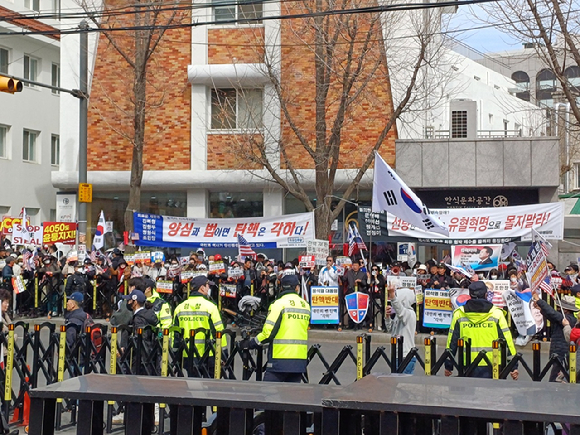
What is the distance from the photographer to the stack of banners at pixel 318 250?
19.4m

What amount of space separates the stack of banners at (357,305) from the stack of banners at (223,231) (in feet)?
10.5

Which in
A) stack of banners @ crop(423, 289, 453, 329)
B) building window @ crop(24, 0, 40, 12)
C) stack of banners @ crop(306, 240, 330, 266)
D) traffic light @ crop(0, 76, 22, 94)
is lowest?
stack of banners @ crop(423, 289, 453, 329)

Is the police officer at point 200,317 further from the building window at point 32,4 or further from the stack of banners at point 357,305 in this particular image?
the building window at point 32,4

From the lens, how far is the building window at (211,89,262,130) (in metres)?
25.5

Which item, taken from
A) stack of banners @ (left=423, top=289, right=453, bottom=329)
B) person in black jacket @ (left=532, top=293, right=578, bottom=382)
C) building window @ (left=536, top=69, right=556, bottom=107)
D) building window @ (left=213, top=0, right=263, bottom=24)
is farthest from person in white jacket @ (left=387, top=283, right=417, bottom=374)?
building window @ (left=213, top=0, right=263, bottom=24)

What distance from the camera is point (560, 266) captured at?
25969mm

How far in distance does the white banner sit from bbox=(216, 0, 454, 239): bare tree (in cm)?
296

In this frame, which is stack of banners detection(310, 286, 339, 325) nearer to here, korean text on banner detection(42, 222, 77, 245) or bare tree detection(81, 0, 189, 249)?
bare tree detection(81, 0, 189, 249)

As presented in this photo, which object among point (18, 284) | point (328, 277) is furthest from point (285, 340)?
point (18, 284)

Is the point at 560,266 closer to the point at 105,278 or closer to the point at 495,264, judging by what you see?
the point at 495,264

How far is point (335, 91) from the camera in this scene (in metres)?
24.9

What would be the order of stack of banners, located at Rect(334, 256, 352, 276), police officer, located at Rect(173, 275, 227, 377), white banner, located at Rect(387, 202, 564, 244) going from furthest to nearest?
1. white banner, located at Rect(387, 202, 564, 244)
2. stack of banners, located at Rect(334, 256, 352, 276)
3. police officer, located at Rect(173, 275, 227, 377)

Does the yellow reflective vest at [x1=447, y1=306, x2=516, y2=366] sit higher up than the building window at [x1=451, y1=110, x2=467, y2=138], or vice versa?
the building window at [x1=451, y1=110, x2=467, y2=138]

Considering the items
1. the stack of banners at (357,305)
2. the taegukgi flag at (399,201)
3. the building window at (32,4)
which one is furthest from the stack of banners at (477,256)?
the building window at (32,4)
